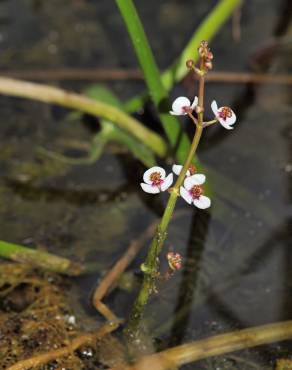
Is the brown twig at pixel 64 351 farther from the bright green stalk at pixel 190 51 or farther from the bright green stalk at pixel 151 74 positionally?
the bright green stalk at pixel 190 51

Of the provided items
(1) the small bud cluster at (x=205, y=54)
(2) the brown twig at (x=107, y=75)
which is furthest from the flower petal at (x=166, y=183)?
(2) the brown twig at (x=107, y=75)

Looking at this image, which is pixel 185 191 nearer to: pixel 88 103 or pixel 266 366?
pixel 266 366

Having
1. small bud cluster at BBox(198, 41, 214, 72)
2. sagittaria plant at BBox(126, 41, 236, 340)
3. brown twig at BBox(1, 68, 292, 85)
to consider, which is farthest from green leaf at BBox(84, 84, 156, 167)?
small bud cluster at BBox(198, 41, 214, 72)

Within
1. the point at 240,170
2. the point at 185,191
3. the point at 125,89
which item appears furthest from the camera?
the point at 125,89

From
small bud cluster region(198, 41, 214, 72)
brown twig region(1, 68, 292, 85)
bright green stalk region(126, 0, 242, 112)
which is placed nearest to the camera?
small bud cluster region(198, 41, 214, 72)

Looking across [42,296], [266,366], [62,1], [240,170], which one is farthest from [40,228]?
[62,1]

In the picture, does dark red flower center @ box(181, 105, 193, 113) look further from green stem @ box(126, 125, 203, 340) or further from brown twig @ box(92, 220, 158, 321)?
brown twig @ box(92, 220, 158, 321)

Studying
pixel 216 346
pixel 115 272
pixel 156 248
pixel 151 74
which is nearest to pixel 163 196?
pixel 115 272
